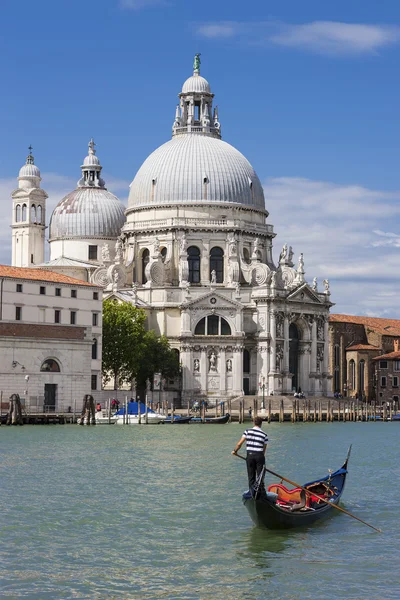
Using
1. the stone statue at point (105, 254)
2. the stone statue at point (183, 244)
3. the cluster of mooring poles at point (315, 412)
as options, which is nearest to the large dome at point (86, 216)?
the stone statue at point (105, 254)

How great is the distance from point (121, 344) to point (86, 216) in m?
20.1

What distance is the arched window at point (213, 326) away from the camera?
78.2 meters

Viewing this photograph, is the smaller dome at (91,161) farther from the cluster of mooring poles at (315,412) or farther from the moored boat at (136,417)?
the moored boat at (136,417)

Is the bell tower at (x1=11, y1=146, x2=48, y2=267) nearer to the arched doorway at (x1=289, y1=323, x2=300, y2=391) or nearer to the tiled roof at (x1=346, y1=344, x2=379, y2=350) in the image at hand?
the arched doorway at (x1=289, y1=323, x2=300, y2=391)

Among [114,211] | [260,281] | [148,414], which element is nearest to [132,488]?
[148,414]

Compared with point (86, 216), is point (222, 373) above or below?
below

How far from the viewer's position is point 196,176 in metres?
82.8

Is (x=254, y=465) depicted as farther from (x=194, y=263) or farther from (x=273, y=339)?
(x=194, y=263)

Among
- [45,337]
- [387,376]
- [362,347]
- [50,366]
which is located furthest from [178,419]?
[362,347]

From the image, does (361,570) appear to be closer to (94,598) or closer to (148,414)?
(94,598)

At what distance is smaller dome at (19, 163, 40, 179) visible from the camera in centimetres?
8431

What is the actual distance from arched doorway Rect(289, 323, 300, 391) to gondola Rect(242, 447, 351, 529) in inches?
2283

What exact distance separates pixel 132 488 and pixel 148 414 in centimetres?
3360

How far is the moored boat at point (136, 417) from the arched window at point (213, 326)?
16256 mm
